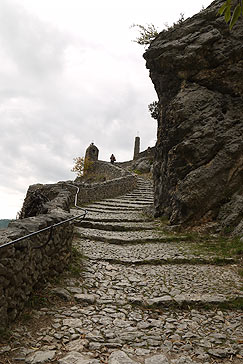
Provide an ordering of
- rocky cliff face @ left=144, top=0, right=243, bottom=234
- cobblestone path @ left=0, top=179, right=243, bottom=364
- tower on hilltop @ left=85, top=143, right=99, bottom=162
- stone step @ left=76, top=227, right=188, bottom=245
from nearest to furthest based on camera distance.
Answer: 1. cobblestone path @ left=0, top=179, right=243, bottom=364
2. stone step @ left=76, top=227, right=188, bottom=245
3. rocky cliff face @ left=144, top=0, right=243, bottom=234
4. tower on hilltop @ left=85, top=143, right=99, bottom=162

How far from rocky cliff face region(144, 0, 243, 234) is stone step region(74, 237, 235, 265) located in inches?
53.5

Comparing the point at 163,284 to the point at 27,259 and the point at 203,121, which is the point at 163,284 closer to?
the point at 27,259

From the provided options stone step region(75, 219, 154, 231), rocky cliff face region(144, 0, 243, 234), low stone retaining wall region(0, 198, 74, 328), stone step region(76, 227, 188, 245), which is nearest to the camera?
low stone retaining wall region(0, 198, 74, 328)

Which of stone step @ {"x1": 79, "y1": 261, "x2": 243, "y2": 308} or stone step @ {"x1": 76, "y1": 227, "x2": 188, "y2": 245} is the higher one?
stone step @ {"x1": 76, "y1": 227, "x2": 188, "y2": 245}

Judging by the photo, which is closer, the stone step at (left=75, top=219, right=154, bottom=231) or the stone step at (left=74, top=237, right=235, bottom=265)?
→ the stone step at (left=74, top=237, right=235, bottom=265)

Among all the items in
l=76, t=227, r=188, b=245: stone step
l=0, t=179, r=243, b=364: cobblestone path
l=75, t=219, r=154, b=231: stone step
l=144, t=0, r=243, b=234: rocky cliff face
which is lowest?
l=0, t=179, r=243, b=364: cobblestone path

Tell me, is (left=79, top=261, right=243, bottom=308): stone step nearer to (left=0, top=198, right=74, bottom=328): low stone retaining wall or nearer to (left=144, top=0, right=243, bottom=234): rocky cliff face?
(left=0, top=198, right=74, bottom=328): low stone retaining wall

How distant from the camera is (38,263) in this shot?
387 cm

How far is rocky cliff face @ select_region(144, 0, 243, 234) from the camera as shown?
751cm

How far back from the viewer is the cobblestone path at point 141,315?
2730 millimetres

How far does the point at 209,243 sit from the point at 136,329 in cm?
402

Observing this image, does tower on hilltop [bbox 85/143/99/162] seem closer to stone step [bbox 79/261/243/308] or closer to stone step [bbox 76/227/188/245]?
stone step [bbox 76/227/188/245]

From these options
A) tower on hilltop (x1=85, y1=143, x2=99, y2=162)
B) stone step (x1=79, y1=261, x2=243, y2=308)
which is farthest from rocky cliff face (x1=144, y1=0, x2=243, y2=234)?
tower on hilltop (x1=85, y1=143, x2=99, y2=162)

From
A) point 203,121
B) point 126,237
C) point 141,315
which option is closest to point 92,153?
point 203,121
